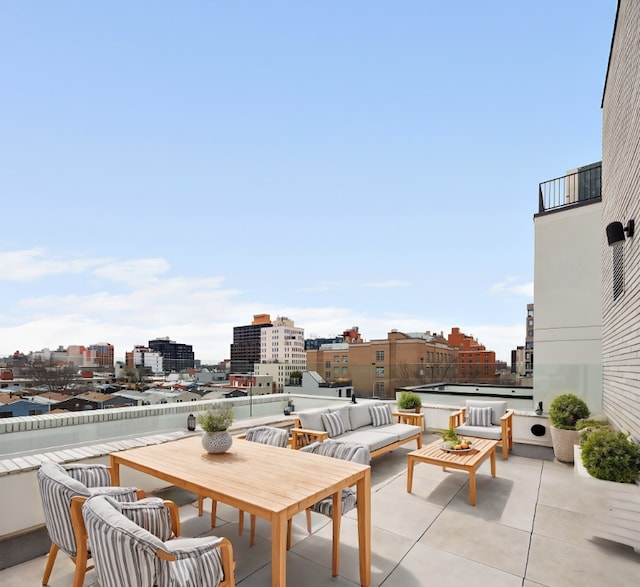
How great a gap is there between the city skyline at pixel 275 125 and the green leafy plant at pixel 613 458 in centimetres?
460

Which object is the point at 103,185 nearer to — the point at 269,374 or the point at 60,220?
the point at 60,220

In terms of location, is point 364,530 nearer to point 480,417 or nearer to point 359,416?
point 359,416

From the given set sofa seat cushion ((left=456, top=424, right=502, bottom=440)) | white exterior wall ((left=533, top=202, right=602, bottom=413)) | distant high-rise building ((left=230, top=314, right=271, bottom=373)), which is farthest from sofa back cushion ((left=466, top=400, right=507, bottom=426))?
distant high-rise building ((left=230, top=314, right=271, bottom=373))

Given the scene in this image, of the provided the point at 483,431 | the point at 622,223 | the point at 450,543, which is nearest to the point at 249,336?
the point at 483,431

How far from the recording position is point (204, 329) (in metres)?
28.8

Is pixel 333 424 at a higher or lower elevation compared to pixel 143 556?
lower

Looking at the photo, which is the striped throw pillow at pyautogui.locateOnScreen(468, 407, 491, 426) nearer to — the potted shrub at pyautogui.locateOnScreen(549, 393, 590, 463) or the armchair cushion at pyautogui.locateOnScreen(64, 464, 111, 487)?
the potted shrub at pyautogui.locateOnScreen(549, 393, 590, 463)

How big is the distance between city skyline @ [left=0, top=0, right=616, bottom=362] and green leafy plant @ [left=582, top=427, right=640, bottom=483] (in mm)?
4600

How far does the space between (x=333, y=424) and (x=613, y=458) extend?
112 inches

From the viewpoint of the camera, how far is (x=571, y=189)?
23.0ft

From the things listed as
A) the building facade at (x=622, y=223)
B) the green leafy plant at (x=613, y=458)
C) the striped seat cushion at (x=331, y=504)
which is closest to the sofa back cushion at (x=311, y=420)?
the striped seat cushion at (x=331, y=504)

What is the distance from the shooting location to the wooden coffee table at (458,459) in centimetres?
377

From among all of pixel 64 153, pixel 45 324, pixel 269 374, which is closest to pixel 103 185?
pixel 64 153

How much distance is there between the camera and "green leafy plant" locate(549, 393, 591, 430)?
5328mm
